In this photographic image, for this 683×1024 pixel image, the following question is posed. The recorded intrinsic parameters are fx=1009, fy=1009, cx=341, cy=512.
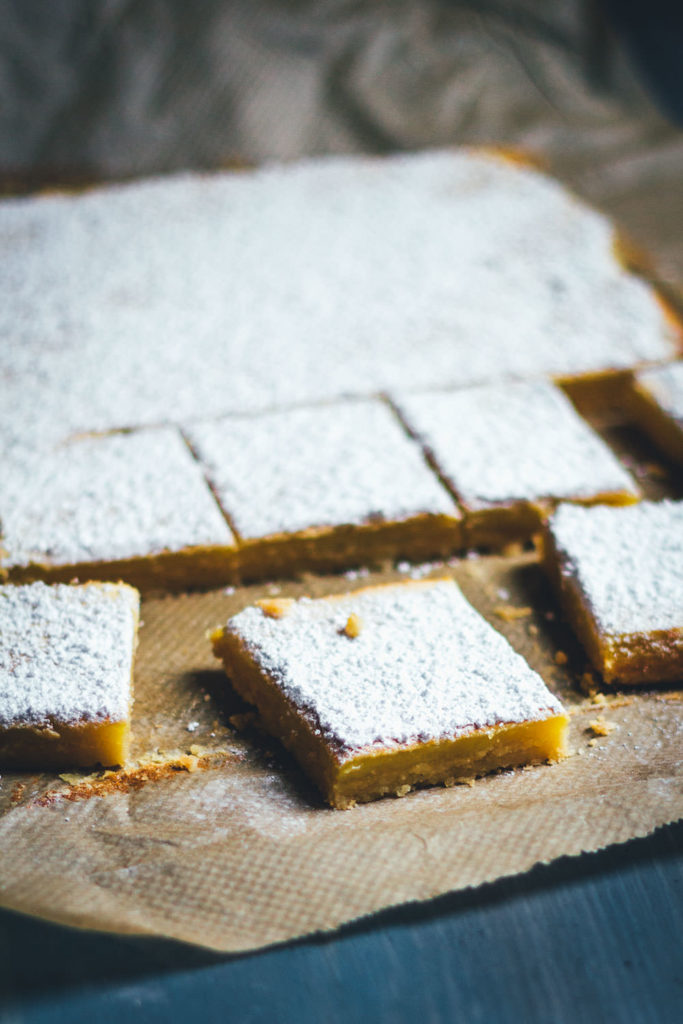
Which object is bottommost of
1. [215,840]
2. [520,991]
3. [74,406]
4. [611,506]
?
[74,406]

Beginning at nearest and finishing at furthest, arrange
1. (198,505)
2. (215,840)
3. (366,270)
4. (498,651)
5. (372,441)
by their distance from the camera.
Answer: (215,840), (498,651), (198,505), (372,441), (366,270)

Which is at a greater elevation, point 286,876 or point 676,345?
point 676,345

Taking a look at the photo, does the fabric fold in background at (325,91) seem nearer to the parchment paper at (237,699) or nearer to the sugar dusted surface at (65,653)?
the parchment paper at (237,699)

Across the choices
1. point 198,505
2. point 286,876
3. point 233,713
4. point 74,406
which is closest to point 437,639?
point 233,713

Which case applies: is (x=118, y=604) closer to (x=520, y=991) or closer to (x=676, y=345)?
(x=520, y=991)

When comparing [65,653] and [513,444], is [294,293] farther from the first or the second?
[65,653]

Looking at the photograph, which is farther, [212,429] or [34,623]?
[212,429]
